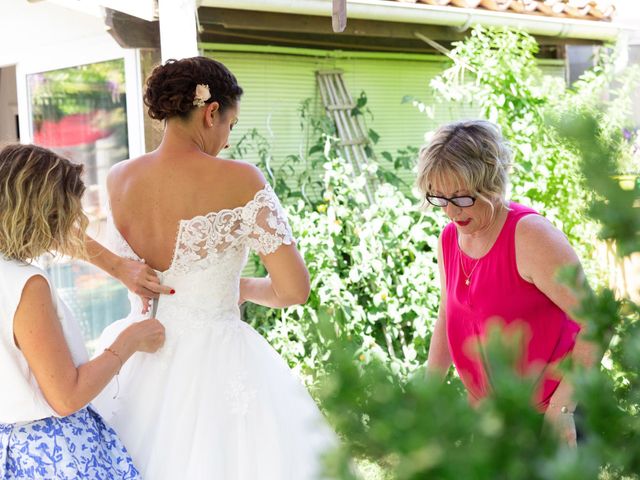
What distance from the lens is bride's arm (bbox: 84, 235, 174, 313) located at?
2.54m

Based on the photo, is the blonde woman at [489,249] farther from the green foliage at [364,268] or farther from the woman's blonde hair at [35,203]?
the green foliage at [364,268]

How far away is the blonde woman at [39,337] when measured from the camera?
1995 millimetres

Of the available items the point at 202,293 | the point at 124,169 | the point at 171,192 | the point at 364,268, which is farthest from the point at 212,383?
the point at 364,268

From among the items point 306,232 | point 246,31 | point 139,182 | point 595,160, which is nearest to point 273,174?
point 306,232

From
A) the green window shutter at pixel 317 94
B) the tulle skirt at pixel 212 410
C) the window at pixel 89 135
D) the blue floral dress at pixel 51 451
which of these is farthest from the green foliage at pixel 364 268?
the blue floral dress at pixel 51 451

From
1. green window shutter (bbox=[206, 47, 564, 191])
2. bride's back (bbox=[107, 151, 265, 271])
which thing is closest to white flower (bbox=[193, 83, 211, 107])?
bride's back (bbox=[107, 151, 265, 271])

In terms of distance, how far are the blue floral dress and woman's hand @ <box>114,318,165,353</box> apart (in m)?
0.22

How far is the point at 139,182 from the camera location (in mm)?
2521

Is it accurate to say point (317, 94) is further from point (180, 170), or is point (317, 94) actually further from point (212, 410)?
point (212, 410)

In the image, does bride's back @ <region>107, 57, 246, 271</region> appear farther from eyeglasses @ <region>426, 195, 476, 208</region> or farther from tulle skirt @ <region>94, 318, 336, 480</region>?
eyeglasses @ <region>426, 195, 476, 208</region>

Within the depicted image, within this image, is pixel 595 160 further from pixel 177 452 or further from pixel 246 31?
pixel 246 31

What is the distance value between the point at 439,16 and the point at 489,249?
12.8 ft

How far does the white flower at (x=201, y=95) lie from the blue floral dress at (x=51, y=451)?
91 cm

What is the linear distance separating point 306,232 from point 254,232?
9.43ft
